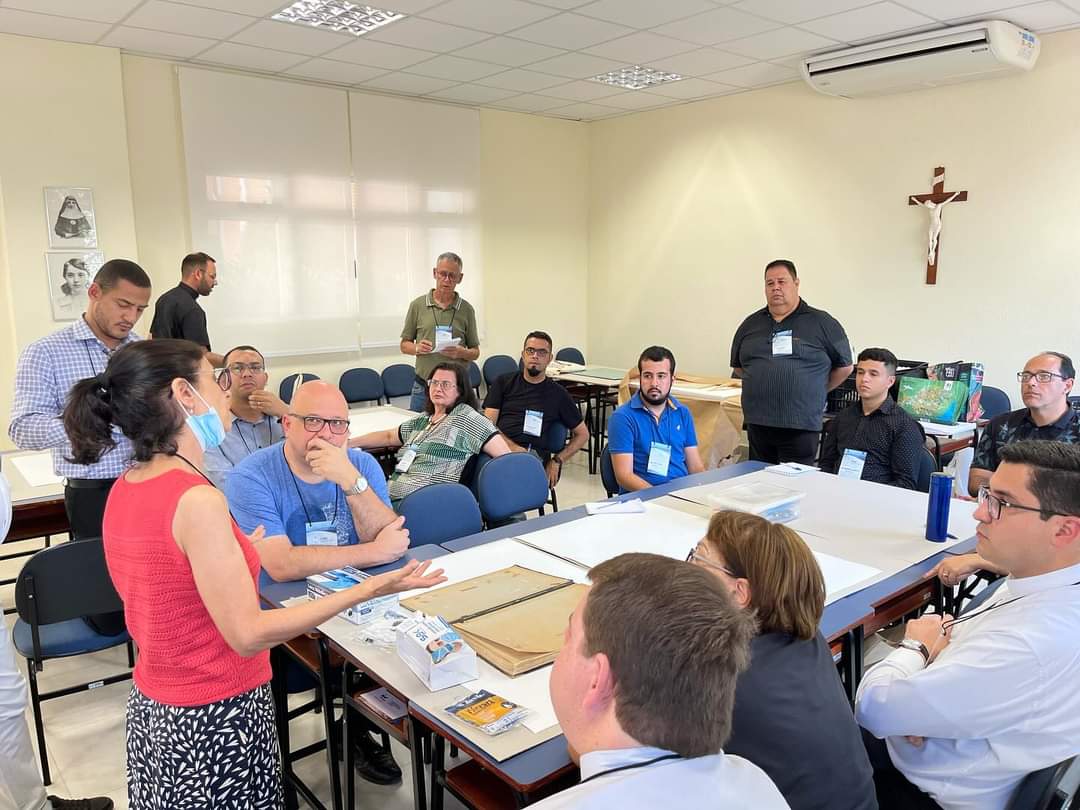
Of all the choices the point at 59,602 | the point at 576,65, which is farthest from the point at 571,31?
the point at 59,602

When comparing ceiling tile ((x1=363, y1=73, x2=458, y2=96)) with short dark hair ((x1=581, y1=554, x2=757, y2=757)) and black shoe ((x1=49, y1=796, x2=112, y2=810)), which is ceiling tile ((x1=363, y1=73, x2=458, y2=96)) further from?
short dark hair ((x1=581, y1=554, x2=757, y2=757))

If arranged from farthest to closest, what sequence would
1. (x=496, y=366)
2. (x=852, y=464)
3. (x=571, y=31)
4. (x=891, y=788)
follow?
(x=496, y=366) < (x=571, y=31) < (x=852, y=464) < (x=891, y=788)

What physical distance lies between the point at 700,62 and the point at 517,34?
62.4 inches

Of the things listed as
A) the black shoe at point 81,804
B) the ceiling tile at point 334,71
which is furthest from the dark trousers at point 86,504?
the ceiling tile at point 334,71

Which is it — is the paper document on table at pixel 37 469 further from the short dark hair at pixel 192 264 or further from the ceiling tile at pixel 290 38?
the ceiling tile at pixel 290 38

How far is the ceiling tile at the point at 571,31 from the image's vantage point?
475cm

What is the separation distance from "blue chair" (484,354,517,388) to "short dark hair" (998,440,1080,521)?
231 inches

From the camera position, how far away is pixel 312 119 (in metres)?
6.30

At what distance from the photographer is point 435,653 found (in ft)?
5.19

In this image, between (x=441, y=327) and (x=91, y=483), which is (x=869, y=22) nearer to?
(x=441, y=327)

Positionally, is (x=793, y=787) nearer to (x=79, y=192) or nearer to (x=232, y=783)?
(x=232, y=783)

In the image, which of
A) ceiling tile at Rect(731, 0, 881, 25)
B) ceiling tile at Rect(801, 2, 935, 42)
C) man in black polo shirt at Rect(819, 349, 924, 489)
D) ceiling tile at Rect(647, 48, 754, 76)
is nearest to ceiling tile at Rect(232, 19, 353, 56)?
ceiling tile at Rect(647, 48, 754, 76)

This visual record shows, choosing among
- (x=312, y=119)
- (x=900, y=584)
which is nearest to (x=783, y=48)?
(x=312, y=119)

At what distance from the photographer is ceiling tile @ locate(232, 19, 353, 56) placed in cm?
482
